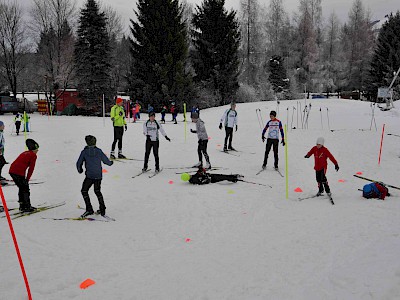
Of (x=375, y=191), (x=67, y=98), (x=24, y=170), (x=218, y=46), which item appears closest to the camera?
(x=24, y=170)

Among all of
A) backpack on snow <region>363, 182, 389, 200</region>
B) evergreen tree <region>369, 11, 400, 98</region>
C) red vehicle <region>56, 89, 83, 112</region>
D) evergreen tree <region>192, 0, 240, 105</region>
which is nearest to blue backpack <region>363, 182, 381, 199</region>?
backpack on snow <region>363, 182, 389, 200</region>

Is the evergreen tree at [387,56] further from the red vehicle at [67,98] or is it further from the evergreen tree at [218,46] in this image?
the red vehicle at [67,98]

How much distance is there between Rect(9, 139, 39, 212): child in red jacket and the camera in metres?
6.90

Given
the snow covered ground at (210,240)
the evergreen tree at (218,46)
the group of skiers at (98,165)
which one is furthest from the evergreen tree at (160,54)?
the group of skiers at (98,165)

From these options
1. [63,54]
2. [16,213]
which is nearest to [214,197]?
[16,213]

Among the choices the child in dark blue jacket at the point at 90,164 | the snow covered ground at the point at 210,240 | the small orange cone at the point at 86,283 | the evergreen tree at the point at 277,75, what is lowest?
the small orange cone at the point at 86,283

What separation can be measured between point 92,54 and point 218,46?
12482 mm

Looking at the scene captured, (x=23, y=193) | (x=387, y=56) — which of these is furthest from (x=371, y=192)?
(x=387, y=56)

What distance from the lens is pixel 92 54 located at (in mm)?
33625

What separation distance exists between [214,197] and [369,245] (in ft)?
12.3

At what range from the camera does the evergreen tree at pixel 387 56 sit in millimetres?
38531

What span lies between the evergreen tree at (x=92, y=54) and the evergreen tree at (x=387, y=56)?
30.4 m

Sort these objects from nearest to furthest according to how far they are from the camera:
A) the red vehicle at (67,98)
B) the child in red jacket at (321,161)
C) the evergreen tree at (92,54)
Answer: the child in red jacket at (321,161) < the evergreen tree at (92,54) < the red vehicle at (67,98)

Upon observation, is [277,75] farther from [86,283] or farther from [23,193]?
[86,283]
